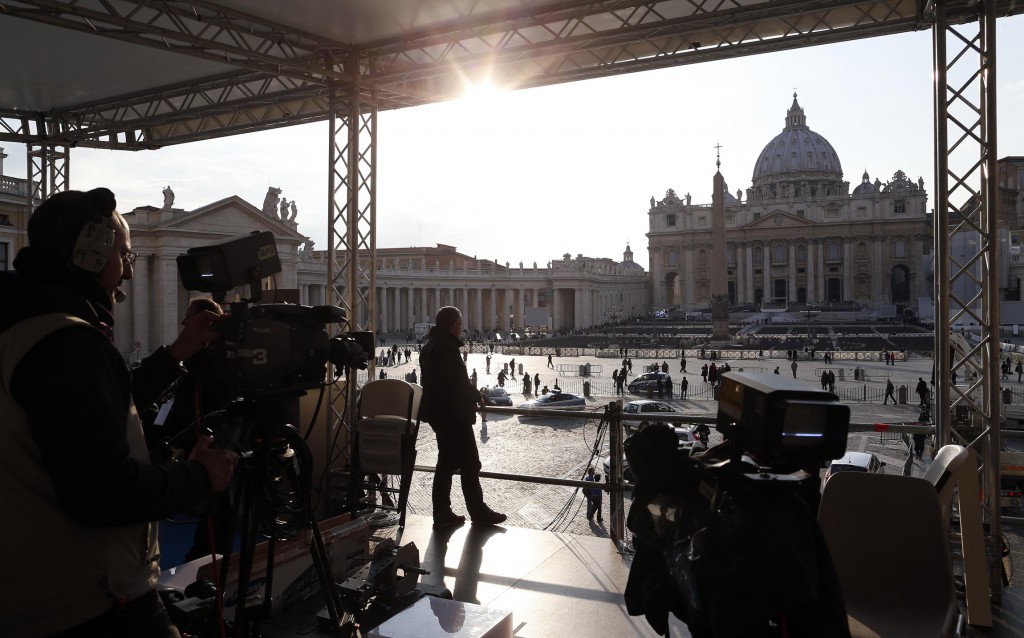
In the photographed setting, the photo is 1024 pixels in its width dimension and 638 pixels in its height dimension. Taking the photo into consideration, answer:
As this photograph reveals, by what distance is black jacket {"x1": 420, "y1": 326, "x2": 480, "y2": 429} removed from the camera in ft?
18.6

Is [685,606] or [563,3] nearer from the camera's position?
[685,606]

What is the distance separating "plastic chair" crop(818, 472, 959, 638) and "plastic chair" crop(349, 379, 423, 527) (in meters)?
3.26

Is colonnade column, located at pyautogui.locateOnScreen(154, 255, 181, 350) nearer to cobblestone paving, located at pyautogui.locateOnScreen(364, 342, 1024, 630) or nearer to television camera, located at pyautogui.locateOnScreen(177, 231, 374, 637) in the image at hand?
cobblestone paving, located at pyautogui.locateOnScreen(364, 342, 1024, 630)

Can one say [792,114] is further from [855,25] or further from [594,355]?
[855,25]

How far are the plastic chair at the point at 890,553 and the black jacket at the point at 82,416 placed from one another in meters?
2.85

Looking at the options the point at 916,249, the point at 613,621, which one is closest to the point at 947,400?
the point at 613,621

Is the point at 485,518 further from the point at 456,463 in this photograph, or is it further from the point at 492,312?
the point at 492,312

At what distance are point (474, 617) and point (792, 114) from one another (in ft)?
407

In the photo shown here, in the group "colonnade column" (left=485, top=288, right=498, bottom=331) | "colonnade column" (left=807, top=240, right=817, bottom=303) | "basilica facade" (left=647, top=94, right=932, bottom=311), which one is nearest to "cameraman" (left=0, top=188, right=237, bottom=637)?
"colonnade column" (left=485, top=288, right=498, bottom=331)

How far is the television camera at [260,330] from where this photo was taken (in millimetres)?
2441

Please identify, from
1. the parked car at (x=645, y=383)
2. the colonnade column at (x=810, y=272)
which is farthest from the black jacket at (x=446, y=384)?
the colonnade column at (x=810, y=272)

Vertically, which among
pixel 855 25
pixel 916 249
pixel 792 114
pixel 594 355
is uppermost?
pixel 792 114

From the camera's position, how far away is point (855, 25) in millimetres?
7719

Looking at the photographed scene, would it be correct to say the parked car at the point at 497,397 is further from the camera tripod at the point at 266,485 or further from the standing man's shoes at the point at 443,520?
the camera tripod at the point at 266,485
